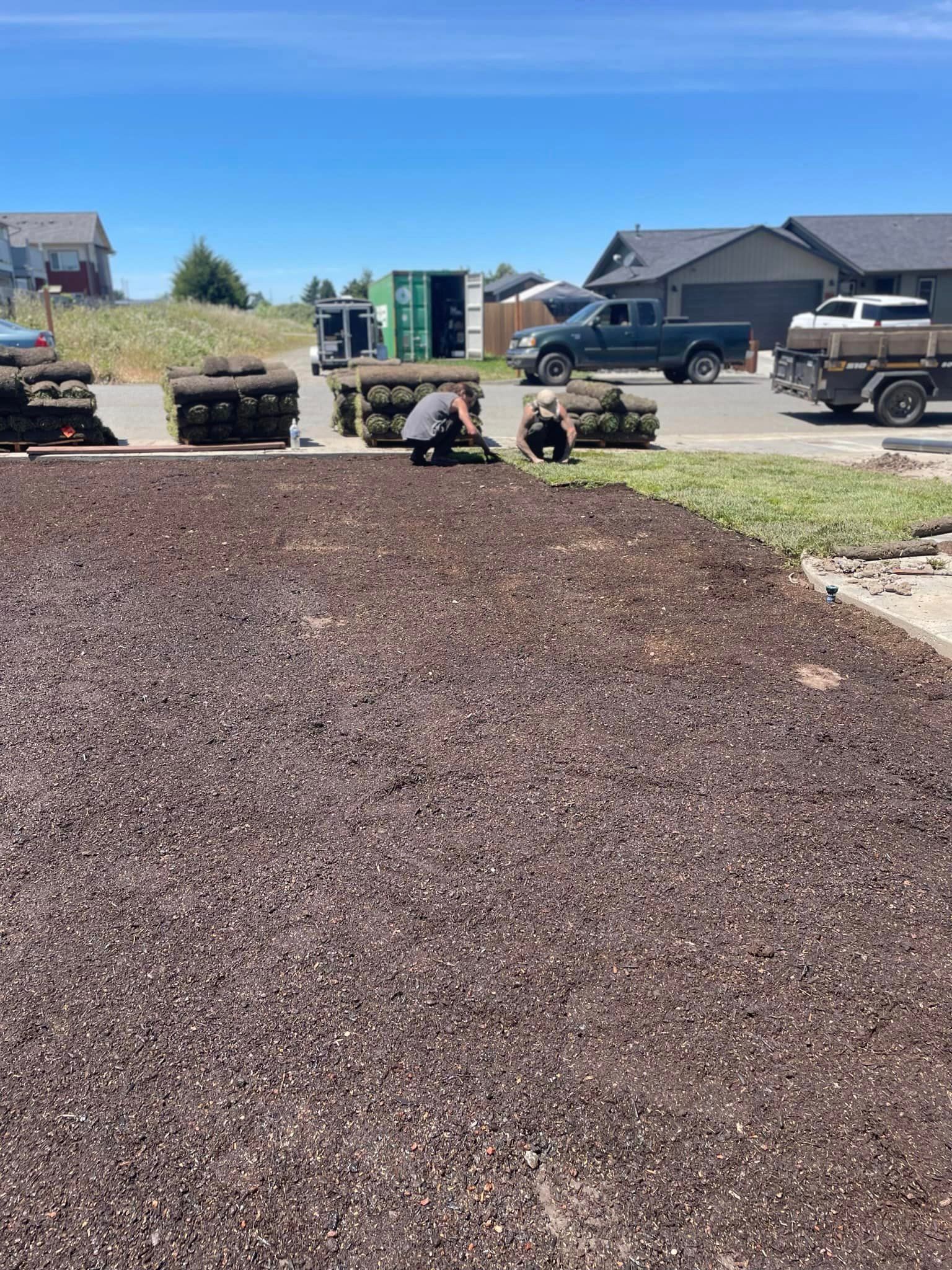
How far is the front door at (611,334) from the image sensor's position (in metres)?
24.5

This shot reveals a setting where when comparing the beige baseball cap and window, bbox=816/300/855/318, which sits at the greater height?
window, bbox=816/300/855/318

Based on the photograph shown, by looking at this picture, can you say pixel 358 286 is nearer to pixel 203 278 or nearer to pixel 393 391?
pixel 203 278

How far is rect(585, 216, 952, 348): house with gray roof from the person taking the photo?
38.2 meters

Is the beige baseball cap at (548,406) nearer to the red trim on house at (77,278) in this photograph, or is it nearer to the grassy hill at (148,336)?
the grassy hill at (148,336)

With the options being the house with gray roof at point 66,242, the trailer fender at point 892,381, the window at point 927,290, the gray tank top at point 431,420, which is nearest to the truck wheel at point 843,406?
the trailer fender at point 892,381

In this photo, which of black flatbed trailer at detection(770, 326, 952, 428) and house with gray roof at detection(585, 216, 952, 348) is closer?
black flatbed trailer at detection(770, 326, 952, 428)

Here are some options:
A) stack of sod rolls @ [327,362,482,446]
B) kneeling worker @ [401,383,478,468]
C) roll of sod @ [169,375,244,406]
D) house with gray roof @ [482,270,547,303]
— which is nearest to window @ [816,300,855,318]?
stack of sod rolls @ [327,362,482,446]

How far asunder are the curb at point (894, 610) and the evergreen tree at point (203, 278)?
7068 centimetres

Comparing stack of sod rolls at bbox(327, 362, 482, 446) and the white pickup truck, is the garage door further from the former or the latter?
stack of sod rolls at bbox(327, 362, 482, 446)

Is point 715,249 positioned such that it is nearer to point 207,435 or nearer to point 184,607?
point 207,435

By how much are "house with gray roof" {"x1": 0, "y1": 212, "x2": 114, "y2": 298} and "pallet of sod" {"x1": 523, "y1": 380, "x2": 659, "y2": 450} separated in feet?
217

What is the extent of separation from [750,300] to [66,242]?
54.1 metres

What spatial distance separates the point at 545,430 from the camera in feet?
40.2

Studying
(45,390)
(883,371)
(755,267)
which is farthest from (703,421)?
(755,267)
